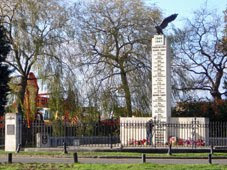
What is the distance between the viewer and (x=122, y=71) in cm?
4403

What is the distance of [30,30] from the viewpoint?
137 feet

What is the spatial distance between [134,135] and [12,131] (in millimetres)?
9030

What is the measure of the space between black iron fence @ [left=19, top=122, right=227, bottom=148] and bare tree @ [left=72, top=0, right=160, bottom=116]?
14.1ft

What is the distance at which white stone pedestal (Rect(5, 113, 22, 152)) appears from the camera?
35.9m

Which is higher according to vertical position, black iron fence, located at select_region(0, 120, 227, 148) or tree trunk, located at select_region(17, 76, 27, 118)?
tree trunk, located at select_region(17, 76, 27, 118)

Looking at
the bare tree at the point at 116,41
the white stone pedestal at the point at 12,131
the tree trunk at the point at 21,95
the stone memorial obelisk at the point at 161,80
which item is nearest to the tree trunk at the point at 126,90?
the bare tree at the point at 116,41

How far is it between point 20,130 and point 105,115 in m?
9.97

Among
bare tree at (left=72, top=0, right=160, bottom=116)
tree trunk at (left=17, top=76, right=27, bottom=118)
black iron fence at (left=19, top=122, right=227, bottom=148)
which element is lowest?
black iron fence at (left=19, top=122, right=227, bottom=148)

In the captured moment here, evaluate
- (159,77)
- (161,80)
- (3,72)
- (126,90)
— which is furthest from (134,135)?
(3,72)

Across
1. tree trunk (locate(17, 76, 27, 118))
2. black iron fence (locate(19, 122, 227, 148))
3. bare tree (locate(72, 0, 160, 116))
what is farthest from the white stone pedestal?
bare tree (locate(72, 0, 160, 116))

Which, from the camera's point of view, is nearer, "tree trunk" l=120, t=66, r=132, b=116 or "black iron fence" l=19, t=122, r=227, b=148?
"black iron fence" l=19, t=122, r=227, b=148

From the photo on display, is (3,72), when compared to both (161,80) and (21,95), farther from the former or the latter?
(161,80)

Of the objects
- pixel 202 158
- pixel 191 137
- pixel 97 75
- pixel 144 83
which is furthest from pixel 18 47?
pixel 202 158

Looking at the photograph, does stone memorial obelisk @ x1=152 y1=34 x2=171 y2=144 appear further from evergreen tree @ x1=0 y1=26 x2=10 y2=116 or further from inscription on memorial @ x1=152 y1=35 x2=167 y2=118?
evergreen tree @ x1=0 y1=26 x2=10 y2=116
